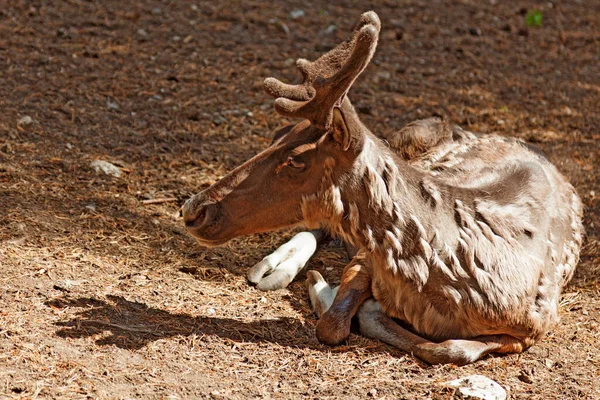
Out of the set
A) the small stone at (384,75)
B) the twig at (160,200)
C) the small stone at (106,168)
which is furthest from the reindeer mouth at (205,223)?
the small stone at (384,75)

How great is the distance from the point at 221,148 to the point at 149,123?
77 centimetres

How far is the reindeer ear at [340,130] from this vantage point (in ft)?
15.1

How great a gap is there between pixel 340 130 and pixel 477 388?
154 centimetres

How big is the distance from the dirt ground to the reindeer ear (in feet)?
4.05

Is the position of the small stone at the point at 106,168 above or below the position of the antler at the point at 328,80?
below

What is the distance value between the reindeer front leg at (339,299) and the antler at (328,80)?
120cm

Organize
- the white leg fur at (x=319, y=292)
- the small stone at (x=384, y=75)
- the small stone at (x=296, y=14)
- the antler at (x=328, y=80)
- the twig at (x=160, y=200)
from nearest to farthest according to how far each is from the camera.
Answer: the antler at (x=328, y=80) → the white leg fur at (x=319, y=292) → the twig at (x=160, y=200) → the small stone at (x=384, y=75) → the small stone at (x=296, y=14)

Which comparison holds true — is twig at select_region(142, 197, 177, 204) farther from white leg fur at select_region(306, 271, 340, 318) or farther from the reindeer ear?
the reindeer ear

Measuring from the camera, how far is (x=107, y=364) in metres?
4.53

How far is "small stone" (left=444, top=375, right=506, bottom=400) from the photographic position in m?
4.51

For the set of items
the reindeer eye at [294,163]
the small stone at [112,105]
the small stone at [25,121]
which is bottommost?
the small stone at [112,105]

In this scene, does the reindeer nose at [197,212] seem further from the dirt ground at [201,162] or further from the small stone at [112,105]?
the small stone at [112,105]

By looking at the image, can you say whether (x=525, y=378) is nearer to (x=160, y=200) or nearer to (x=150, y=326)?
(x=150, y=326)

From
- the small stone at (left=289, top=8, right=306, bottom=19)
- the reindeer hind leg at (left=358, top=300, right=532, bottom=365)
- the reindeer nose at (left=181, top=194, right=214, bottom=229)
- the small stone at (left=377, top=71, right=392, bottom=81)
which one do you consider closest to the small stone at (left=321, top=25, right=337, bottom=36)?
the small stone at (left=289, top=8, right=306, bottom=19)
